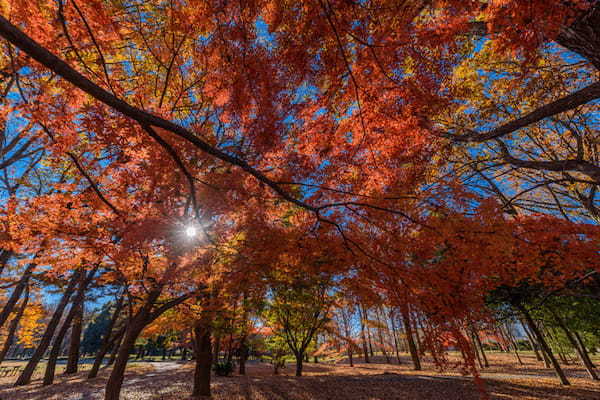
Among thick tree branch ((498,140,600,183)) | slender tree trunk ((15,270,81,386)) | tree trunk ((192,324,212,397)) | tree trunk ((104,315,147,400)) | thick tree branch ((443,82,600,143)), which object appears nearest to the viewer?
thick tree branch ((443,82,600,143))

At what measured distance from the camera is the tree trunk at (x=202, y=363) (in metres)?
8.03

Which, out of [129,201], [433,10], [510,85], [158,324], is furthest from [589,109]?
[158,324]

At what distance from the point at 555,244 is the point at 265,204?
891 centimetres

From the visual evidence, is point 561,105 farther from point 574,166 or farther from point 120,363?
point 120,363

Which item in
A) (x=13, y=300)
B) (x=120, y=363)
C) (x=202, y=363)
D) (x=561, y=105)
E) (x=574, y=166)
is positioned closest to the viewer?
(x=561, y=105)

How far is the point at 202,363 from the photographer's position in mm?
8359

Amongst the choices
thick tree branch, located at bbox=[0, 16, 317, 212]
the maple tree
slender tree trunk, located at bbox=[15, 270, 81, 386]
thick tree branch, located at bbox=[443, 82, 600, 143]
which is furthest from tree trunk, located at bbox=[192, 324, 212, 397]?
slender tree trunk, located at bbox=[15, 270, 81, 386]

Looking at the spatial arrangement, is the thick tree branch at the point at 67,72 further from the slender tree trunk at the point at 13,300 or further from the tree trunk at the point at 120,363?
the slender tree trunk at the point at 13,300

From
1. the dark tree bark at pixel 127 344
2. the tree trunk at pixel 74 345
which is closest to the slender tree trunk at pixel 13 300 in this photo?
the tree trunk at pixel 74 345

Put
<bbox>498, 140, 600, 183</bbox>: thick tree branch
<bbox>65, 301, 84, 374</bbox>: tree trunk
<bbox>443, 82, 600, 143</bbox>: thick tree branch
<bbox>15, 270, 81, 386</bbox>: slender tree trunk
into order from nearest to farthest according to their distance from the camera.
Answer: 1. <bbox>443, 82, 600, 143</bbox>: thick tree branch
2. <bbox>498, 140, 600, 183</bbox>: thick tree branch
3. <bbox>15, 270, 81, 386</bbox>: slender tree trunk
4. <bbox>65, 301, 84, 374</bbox>: tree trunk

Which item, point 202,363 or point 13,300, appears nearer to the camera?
point 202,363

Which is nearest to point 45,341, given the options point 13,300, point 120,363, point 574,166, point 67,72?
point 13,300

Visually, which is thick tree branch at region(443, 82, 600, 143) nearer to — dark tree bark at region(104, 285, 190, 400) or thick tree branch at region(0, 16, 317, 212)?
thick tree branch at region(0, 16, 317, 212)

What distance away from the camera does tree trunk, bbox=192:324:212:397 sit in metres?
8.03
